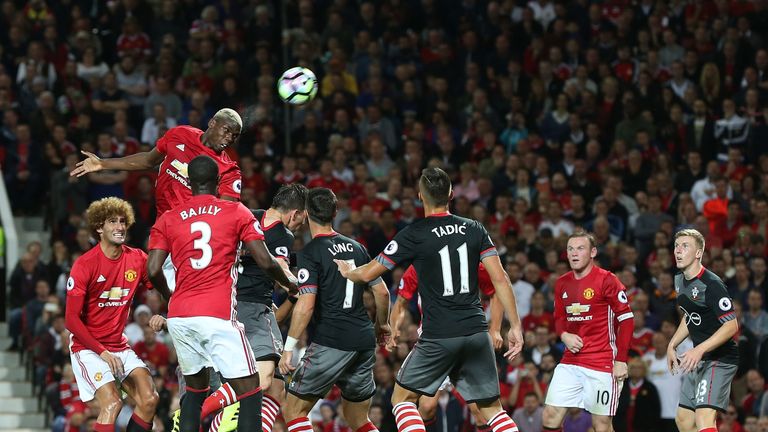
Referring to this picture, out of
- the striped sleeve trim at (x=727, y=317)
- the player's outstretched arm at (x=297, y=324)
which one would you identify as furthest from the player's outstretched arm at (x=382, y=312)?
the striped sleeve trim at (x=727, y=317)

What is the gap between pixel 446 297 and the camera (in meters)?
9.62

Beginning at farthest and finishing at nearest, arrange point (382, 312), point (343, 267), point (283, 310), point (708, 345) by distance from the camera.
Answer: point (283, 310), point (708, 345), point (382, 312), point (343, 267)

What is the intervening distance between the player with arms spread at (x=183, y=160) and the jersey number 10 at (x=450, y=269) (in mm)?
2181

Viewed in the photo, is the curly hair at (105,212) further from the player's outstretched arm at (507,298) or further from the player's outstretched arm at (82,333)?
the player's outstretched arm at (507,298)

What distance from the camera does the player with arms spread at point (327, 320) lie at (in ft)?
33.3

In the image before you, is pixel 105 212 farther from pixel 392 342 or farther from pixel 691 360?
pixel 691 360

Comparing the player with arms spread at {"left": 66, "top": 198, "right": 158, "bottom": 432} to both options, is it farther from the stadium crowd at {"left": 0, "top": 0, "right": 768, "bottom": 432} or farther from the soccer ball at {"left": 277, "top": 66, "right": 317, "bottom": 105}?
the stadium crowd at {"left": 0, "top": 0, "right": 768, "bottom": 432}

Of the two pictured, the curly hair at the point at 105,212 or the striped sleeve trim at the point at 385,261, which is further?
the curly hair at the point at 105,212

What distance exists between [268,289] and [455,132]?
10.2 m

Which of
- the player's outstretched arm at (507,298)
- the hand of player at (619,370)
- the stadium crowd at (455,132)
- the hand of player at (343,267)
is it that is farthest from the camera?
the stadium crowd at (455,132)

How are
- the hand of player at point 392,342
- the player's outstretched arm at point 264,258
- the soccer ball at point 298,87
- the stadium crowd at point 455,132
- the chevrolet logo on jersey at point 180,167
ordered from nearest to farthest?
1. the player's outstretched arm at point 264,258
2. the hand of player at point 392,342
3. the chevrolet logo on jersey at point 180,167
4. the soccer ball at point 298,87
5. the stadium crowd at point 455,132

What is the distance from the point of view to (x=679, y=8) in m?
22.0

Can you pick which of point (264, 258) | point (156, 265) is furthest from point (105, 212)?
point (264, 258)

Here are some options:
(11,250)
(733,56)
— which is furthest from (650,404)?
(11,250)
